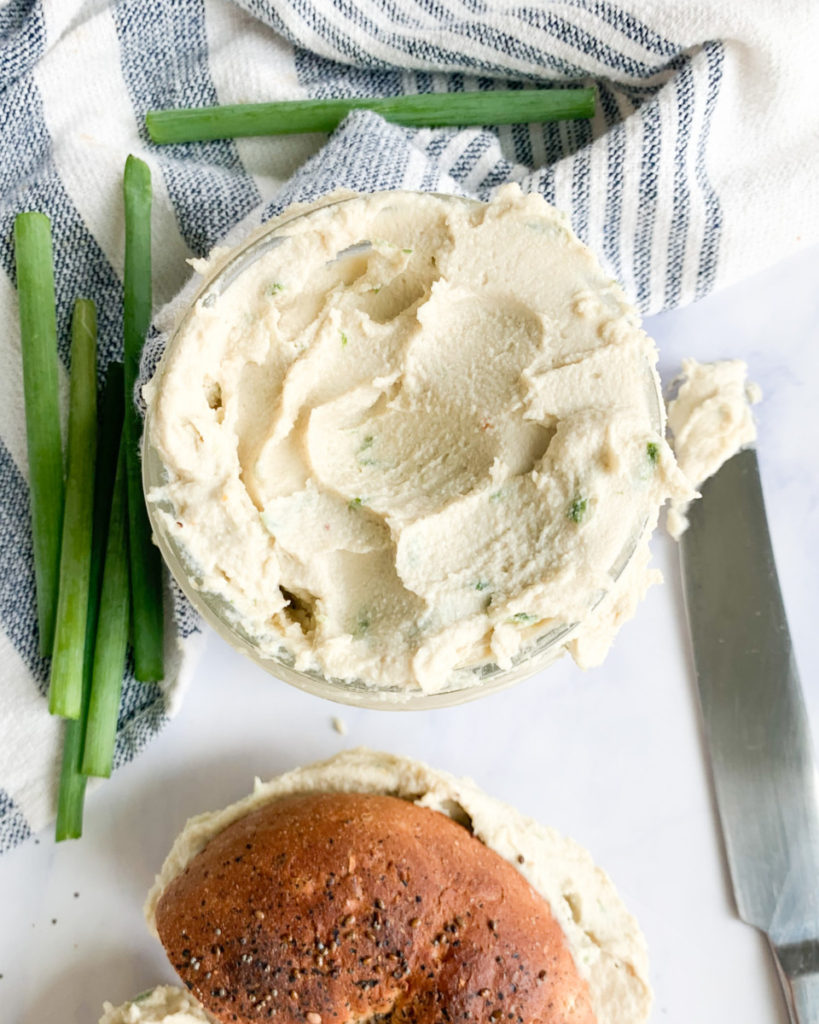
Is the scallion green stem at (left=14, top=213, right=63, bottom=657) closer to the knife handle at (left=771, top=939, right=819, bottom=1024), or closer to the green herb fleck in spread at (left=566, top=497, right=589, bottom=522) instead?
the green herb fleck in spread at (left=566, top=497, right=589, bottom=522)

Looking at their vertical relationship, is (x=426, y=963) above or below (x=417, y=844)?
below

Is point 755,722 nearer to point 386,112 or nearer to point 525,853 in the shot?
point 525,853

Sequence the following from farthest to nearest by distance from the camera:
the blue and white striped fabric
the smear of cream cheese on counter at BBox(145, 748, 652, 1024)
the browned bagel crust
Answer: the blue and white striped fabric
the smear of cream cheese on counter at BBox(145, 748, 652, 1024)
the browned bagel crust

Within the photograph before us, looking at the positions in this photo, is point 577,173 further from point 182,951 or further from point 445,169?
point 182,951

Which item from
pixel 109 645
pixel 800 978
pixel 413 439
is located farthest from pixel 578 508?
pixel 800 978

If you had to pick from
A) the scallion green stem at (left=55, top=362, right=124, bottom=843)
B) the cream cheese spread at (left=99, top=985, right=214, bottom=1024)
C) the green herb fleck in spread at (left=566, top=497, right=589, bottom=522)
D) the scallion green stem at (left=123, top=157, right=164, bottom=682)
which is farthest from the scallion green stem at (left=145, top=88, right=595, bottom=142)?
the cream cheese spread at (left=99, top=985, right=214, bottom=1024)

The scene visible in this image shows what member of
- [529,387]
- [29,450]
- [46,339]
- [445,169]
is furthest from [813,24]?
[29,450]
